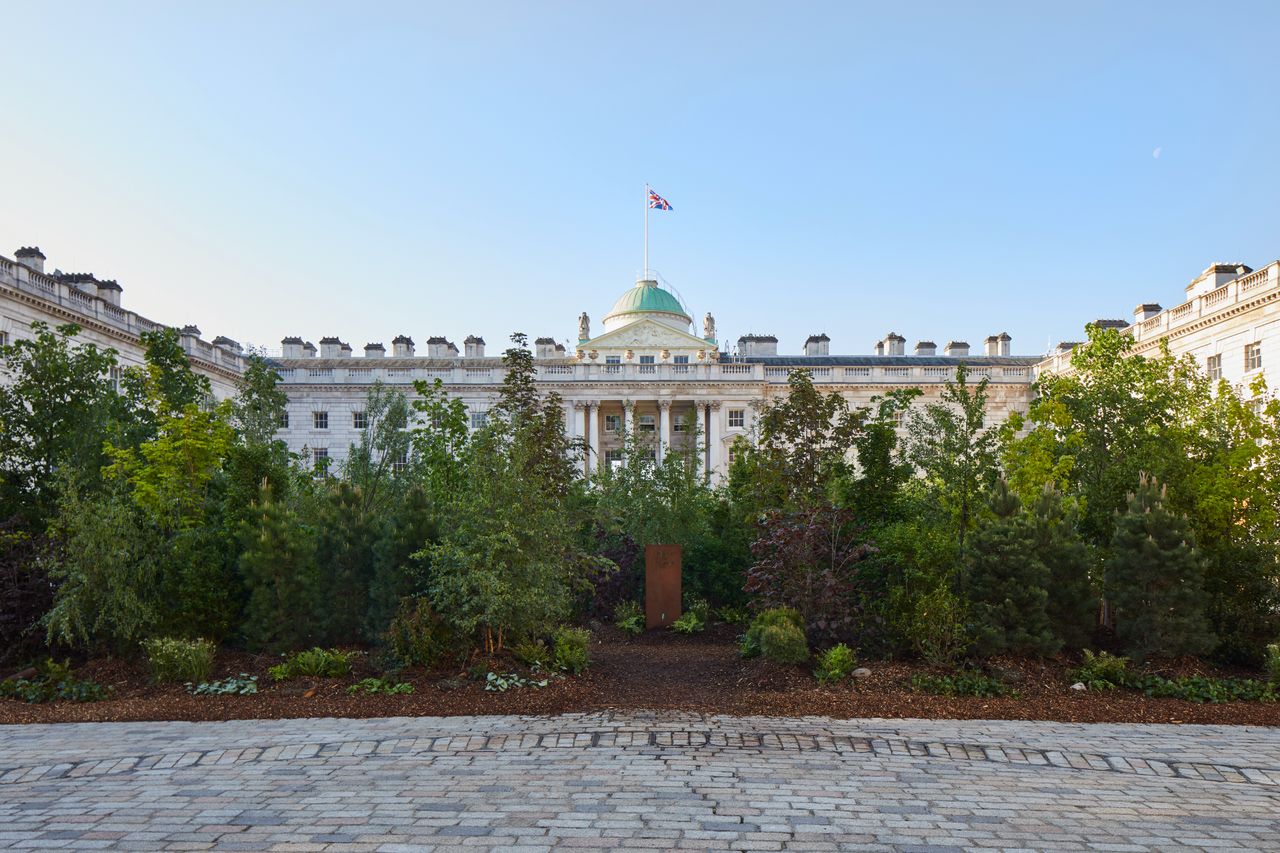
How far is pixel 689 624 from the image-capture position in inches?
597

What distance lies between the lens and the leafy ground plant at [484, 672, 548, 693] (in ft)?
33.8

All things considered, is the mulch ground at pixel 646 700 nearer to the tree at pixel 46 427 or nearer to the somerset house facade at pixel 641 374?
the tree at pixel 46 427

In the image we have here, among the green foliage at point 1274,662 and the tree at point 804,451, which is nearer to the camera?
the green foliage at point 1274,662

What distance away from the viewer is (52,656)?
38.7 feet

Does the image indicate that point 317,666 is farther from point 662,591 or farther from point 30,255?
point 30,255

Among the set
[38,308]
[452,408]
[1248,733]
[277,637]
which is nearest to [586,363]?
[38,308]

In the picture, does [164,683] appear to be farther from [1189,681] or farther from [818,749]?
[1189,681]

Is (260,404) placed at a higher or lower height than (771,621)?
higher

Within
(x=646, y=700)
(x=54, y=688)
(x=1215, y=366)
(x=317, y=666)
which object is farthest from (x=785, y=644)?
(x=1215, y=366)

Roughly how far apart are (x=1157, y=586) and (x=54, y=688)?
14227 millimetres

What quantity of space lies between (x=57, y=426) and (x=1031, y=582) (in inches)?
570

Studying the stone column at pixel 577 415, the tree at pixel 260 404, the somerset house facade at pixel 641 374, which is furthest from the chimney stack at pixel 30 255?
the stone column at pixel 577 415

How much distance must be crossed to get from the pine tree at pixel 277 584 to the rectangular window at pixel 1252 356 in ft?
125

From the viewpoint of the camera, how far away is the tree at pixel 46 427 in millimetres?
12945
